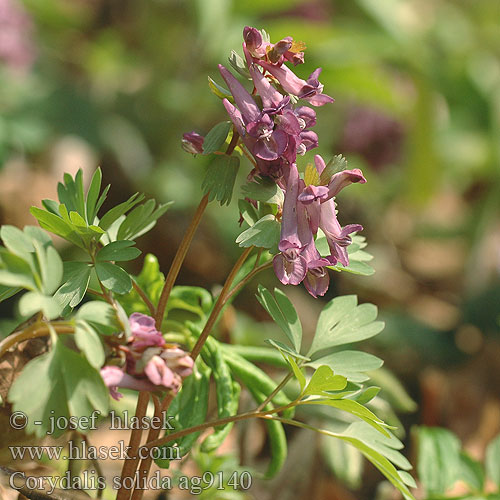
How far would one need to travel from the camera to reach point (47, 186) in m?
2.52

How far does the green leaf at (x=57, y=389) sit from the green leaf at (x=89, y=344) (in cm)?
3

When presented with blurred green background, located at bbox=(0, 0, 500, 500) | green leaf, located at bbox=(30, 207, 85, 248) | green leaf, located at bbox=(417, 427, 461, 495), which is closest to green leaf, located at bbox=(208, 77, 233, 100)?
green leaf, located at bbox=(30, 207, 85, 248)

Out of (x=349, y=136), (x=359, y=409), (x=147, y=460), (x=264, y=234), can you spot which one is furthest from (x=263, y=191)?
(x=349, y=136)

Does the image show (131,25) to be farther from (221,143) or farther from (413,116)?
(221,143)

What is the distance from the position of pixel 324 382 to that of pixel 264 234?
18cm

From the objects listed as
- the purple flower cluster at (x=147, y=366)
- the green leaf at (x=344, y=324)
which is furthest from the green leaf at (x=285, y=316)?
the purple flower cluster at (x=147, y=366)

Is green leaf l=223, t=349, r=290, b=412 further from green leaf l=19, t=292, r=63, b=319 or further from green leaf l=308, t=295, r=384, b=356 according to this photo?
green leaf l=19, t=292, r=63, b=319

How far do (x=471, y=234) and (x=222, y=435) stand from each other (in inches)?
87.0

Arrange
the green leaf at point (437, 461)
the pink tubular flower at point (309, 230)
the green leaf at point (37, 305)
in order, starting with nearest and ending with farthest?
the green leaf at point (37, 305) → the pink tubular flower at point (309, 230) → the green leaf at point (437, 461)

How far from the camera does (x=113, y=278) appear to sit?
731 mm

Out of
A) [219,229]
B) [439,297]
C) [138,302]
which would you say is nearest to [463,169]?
[439,297]

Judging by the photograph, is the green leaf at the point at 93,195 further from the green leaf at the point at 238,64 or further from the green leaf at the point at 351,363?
the green leaf at the point at 351,363

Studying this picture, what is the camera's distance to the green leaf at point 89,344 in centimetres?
60

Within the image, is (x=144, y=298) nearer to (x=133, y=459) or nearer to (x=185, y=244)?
(x=185, y=244)
